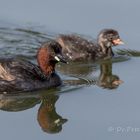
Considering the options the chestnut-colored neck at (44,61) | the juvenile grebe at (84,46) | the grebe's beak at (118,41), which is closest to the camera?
the chestnut-colored neck at (44,61)

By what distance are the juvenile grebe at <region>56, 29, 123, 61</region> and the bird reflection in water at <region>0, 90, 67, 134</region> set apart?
2693mm

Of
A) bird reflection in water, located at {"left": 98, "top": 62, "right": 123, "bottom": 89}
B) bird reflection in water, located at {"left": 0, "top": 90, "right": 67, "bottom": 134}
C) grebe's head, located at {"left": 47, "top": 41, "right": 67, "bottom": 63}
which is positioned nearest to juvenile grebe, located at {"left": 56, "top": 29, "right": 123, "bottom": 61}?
bird reflection in water, located at {"left": 98, "top": 62, "right": 123, "bottom": 89}

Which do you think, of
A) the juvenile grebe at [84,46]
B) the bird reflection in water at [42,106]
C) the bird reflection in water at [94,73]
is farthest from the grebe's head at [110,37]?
the bird reflection in water at [42,106]

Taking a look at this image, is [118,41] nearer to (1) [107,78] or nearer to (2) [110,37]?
(2) [110,37]

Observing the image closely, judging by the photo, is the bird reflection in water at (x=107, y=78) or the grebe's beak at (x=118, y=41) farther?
the grebe's beak at (x=118, y=41)

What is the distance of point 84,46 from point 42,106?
341 cm

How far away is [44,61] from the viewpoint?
14617mm

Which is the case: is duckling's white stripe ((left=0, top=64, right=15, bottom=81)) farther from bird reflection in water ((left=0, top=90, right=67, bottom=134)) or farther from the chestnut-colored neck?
the chestnut-colored neck

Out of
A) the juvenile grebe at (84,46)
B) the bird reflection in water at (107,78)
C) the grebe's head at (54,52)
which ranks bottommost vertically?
the bird reflection in water at (107,78)

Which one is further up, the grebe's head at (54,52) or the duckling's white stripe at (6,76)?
the grebe's head at (54,52)

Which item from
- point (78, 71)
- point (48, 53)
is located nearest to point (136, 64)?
point (78, 71)

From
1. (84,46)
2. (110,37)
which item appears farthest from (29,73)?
(110,37)

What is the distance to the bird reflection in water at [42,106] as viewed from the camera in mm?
12617

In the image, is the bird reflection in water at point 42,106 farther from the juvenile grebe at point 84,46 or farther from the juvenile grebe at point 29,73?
the juvenile grebe at point 84,46
